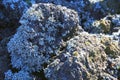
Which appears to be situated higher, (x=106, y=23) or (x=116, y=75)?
(x=106, y=23)

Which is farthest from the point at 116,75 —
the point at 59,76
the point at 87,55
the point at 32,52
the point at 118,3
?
the point at 118,3

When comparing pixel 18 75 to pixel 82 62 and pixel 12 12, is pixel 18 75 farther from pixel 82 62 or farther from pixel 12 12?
pixel 12 12

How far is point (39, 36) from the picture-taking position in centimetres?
443

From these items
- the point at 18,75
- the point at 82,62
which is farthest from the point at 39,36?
the point at 82,62

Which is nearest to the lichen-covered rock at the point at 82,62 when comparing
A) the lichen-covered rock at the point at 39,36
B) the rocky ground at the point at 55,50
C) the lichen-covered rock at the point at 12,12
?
the rocky ground at the point at 55,50

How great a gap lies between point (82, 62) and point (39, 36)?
30.0 inches

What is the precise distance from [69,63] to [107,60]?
61 centimetres

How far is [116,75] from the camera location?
4.25m

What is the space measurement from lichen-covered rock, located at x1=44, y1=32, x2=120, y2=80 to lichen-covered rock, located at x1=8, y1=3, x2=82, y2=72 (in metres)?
0.25

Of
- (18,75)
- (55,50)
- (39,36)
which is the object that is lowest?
(18,75)

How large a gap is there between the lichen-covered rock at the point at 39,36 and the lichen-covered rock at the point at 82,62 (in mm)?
248

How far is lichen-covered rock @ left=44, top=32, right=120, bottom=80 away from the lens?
155 inches

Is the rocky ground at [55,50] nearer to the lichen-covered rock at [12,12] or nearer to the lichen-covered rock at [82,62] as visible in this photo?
the lichen-covered rock at [82,62]

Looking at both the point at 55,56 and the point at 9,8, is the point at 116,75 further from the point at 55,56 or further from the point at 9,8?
the point at 9,8
